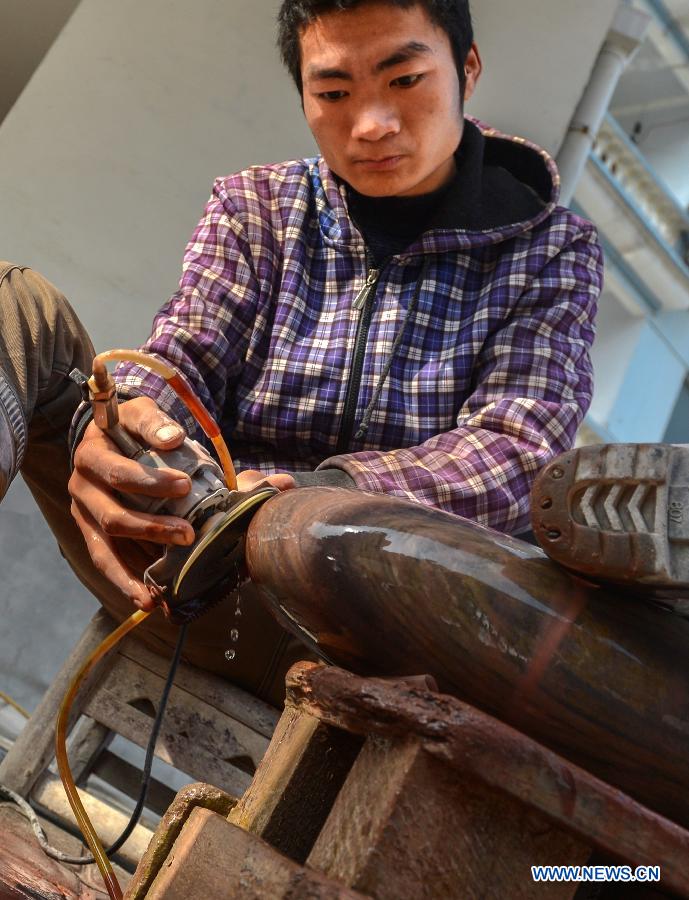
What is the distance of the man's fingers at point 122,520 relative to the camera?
853 millimetres

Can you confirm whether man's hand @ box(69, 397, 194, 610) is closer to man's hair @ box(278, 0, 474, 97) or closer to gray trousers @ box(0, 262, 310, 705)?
gray trousers @ box(0, 262, 310, 705)

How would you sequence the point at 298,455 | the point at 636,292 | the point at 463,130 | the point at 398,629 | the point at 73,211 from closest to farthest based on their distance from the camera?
1. the point at 398,629
2. the point at 298,455
3. the point at 463,130
4. the point at 73,211
5. the point at 636,292

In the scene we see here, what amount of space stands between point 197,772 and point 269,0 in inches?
70.1

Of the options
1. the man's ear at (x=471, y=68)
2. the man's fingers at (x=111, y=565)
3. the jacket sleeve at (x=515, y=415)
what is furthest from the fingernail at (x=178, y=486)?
the man's ear at (x=471, y=68)

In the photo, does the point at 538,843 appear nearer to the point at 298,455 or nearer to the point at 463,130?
the point at 298,455

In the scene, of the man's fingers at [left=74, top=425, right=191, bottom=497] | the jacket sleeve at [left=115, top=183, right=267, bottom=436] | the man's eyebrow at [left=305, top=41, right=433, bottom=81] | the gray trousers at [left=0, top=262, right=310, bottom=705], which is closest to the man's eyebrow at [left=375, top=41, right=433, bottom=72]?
the man's eyebrow at [left=305, top=41, right=433, bottom=81]

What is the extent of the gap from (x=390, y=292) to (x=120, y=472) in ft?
2.01

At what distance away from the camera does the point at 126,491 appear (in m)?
0.91

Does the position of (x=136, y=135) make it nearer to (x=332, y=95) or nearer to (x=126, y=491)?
(x=332, y=95)

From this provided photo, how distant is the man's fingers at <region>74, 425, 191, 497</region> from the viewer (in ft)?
2.87

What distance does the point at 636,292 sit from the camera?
16.2 feet

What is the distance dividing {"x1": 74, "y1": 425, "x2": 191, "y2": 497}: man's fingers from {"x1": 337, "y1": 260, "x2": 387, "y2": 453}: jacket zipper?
1.32 ft

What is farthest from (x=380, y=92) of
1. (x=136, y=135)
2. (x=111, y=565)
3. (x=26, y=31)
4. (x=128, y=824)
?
(x=26, y=31)

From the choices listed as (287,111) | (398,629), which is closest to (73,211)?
(287,111)
